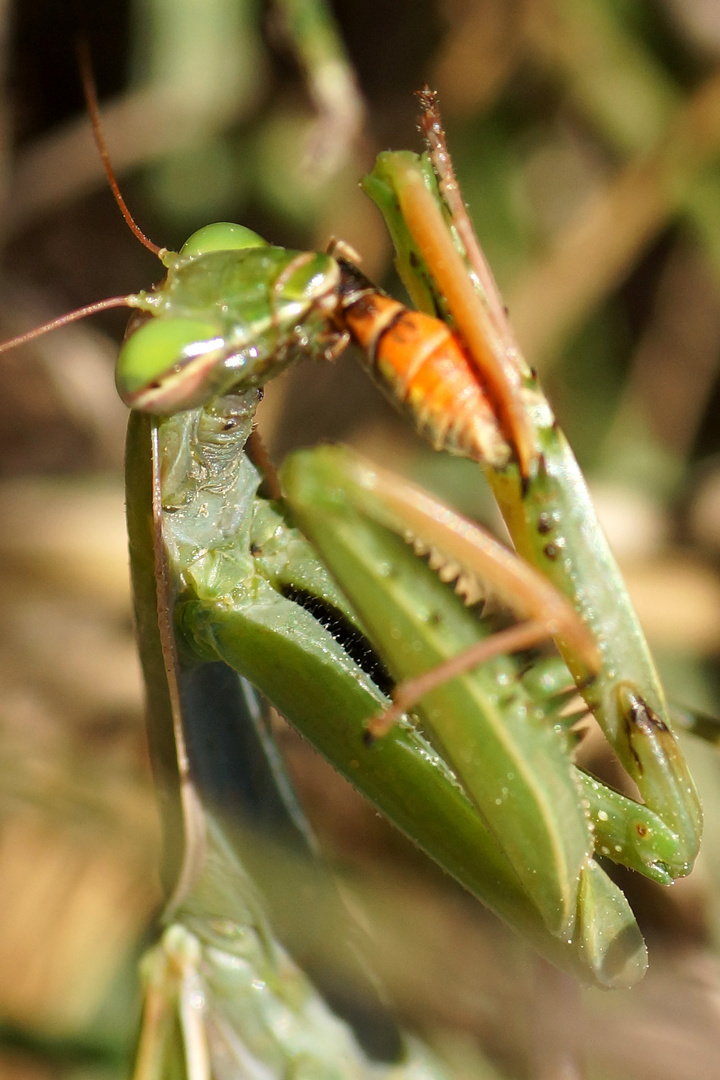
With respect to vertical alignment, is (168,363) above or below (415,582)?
above

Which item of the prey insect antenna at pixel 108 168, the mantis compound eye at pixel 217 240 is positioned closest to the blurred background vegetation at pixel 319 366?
the prey insect antenna at pixel 108 168

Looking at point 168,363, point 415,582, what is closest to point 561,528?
point 415,582

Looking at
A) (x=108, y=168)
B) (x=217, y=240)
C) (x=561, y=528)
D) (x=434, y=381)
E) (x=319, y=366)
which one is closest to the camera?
(x=434, y=381)

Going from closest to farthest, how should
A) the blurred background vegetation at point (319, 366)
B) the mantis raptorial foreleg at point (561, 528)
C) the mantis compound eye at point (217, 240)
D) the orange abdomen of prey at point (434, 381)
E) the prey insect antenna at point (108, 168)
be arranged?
the orange abdomen of prey at point (434, 381)
the mantis raptorial foreleg at point (561, 528)
the mantis compound eye at point (217, 240)
the prey insect antenna at point (108, 168)
the blurred background vegetation at point (319, 366)

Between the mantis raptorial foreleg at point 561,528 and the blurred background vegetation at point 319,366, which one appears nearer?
the mantis raptorial foreleg at point 561,528

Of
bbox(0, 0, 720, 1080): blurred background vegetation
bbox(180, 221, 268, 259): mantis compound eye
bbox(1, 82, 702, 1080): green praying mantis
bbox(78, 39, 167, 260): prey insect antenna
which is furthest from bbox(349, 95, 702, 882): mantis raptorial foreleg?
bbox(0, 0, 720, 1080): blurred background vegetation

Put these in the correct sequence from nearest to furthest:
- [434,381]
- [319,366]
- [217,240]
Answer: [434,381] < [217,240] < [319,366]

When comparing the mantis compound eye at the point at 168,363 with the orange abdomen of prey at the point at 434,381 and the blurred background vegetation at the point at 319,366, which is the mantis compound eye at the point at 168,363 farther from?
the blurred background vegetation at the point at 319,366

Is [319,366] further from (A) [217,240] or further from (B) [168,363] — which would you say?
(B) [168,363]
